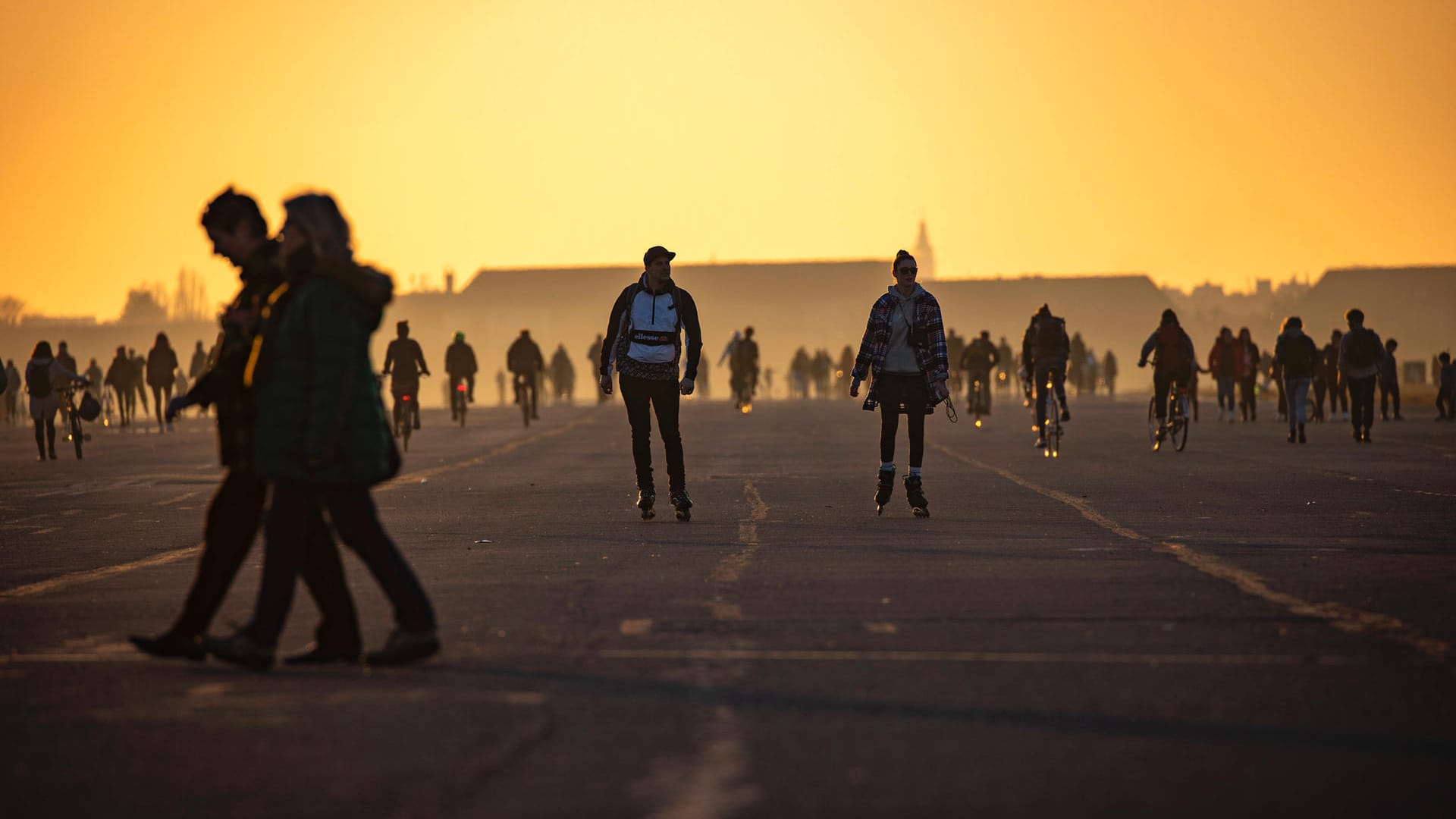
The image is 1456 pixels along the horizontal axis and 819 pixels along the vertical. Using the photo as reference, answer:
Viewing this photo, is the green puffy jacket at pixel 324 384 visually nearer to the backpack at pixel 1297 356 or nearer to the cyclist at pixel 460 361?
the backpack at pixel 1297 356

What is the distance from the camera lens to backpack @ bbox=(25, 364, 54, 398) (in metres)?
26.2

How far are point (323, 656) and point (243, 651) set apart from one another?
29 centimetres

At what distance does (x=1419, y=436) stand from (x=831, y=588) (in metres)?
21.2

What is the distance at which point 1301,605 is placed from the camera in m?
7.84

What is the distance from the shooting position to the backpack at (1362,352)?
84.6 ft

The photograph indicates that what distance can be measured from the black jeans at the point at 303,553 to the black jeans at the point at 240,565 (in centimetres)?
9

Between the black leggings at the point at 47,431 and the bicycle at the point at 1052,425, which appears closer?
the bicycle at the point at 1052,425

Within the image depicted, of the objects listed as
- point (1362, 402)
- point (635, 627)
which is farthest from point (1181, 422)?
point (635, 627)

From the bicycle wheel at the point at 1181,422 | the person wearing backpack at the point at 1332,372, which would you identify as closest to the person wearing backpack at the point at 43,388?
the bicycle wheel at the point at 1181,422

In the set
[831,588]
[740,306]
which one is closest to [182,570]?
[831,588]

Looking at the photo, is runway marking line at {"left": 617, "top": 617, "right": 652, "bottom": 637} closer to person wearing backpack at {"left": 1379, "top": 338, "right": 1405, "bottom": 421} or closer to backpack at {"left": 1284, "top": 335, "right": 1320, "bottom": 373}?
backpack at {"left": 1284, "top": 335, "right": 1320, "bottom": 373}

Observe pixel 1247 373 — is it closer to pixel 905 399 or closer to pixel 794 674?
pixel 905 399

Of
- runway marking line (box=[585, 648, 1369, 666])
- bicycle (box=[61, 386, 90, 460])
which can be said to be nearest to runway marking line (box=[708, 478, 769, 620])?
runway marking line (box=[585, 648, 1369, 666])

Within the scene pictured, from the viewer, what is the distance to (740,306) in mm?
154750
